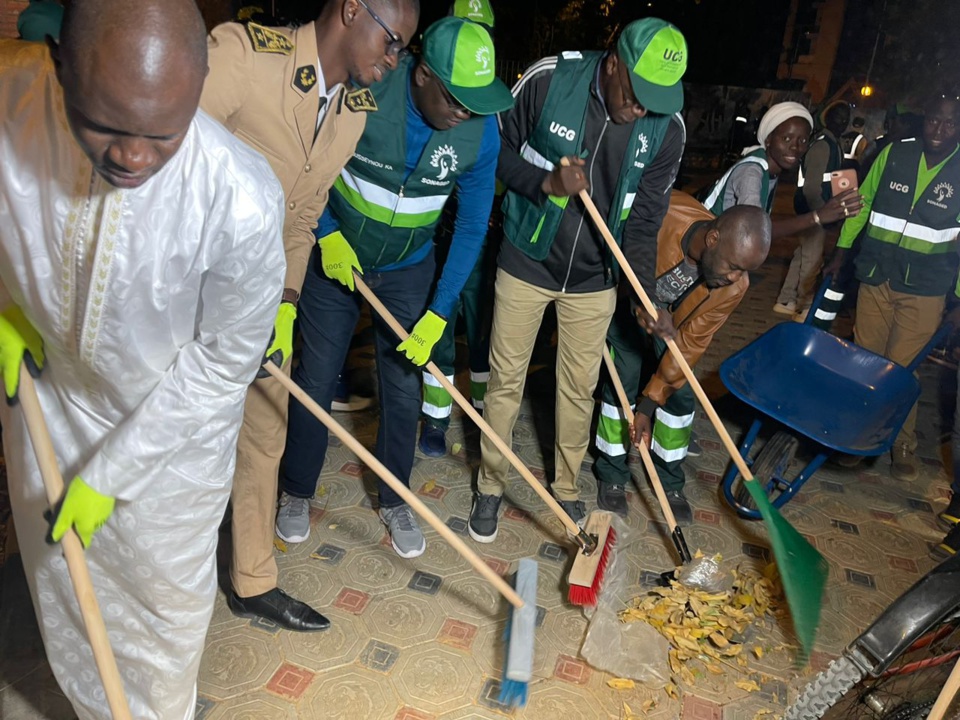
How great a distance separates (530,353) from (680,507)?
1.19m

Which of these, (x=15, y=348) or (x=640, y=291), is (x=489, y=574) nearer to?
(x=640, y=291)

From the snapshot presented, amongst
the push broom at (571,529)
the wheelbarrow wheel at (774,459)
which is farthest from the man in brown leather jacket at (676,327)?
the push broom at (571,529)

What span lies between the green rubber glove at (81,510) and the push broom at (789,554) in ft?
6.09

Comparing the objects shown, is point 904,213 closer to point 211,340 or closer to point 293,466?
point 293,466

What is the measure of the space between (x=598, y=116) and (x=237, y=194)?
1607 millimetres

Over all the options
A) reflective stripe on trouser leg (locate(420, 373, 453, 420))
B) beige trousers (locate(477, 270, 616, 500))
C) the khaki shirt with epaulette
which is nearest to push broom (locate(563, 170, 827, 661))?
beige trousers (locate(477, 270, 616, 500))

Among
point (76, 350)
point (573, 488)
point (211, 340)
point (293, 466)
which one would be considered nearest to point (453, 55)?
point (211, 340)

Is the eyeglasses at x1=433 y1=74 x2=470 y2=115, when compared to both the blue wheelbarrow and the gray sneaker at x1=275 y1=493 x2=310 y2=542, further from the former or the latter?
the blue wheelbarrow

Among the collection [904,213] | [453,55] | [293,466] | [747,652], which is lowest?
[747,652]

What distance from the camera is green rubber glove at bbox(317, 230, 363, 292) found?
2.51 m

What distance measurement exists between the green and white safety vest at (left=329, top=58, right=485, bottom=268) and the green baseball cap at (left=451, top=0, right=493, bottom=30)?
1711mm

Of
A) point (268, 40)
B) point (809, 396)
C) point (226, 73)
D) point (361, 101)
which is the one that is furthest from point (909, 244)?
point (226, 73)

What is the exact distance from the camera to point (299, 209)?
2166mm

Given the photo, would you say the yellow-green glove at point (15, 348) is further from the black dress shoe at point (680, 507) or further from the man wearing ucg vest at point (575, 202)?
the black dress shoe at point (680, 507)
